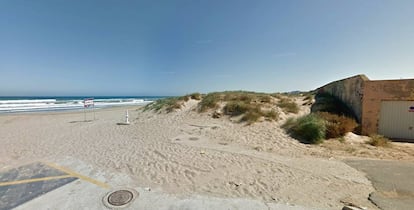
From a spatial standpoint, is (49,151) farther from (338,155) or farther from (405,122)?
(405,122)

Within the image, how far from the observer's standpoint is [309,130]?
8602 mm

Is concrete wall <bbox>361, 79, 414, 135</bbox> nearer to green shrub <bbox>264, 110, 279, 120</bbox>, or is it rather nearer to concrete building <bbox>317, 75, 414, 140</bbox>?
concrete building <bbox>317, 75, 414, 140</bbox>

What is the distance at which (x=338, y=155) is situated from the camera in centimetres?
669

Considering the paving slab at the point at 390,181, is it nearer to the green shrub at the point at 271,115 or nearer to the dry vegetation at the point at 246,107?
the green shrub at the point at 271,115

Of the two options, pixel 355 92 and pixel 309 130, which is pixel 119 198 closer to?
pixel 309 130

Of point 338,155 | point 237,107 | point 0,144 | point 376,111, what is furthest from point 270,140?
point 0,144

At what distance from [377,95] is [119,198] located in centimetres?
1217

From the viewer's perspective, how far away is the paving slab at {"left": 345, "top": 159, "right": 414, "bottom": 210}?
12.0ft

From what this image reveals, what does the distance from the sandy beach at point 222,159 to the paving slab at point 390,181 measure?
Result: 212 millimetres

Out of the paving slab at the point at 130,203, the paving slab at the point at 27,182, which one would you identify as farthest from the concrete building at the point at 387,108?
the paving slab at the point at 27,182

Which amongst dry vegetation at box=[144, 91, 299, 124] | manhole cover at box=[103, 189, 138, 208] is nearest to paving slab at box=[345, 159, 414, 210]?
manhole cover at box=[103, 189, 138, 208]

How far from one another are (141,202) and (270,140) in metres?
6.34

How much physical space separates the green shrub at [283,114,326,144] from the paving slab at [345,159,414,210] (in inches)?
87.8

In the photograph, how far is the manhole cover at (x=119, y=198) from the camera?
12.0 feet
